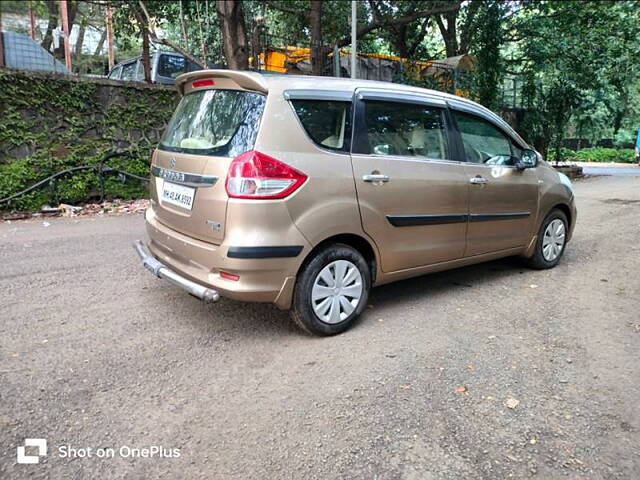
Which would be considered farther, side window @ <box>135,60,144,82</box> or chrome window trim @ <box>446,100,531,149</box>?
side window @ <box>135,60,144,82</box>

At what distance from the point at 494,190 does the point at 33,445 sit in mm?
3943

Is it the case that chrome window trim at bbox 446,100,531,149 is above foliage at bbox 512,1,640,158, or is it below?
below

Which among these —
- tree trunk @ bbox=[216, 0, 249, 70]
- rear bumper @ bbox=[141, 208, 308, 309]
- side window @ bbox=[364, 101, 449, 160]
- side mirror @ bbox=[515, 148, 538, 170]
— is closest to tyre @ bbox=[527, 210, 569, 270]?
side mirror @ bbox=[515, 148, 538, 170]

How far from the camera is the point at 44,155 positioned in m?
8.23

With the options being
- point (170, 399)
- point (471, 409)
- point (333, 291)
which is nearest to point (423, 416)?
point (471, 409)

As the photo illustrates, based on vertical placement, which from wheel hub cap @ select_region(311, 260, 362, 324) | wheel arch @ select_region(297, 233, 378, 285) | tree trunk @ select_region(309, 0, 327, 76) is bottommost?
→ wheel hub cap @ select_region(311, 260, 362, 324)

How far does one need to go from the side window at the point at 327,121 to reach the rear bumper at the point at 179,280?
1.24 m

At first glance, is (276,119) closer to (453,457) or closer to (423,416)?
(423,416)

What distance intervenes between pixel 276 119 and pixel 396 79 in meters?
11.5

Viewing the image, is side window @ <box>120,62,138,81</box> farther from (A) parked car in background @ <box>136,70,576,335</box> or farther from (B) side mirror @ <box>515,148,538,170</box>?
(B) side mirror @ <box>515,148,538,170</box>

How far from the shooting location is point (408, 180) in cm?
391

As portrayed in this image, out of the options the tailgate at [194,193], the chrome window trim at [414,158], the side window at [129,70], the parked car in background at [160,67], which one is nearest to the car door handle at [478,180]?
the chrome window trim at [414,158]

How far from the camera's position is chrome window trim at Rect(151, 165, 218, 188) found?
3297 millimetres

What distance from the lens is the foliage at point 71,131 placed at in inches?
313
